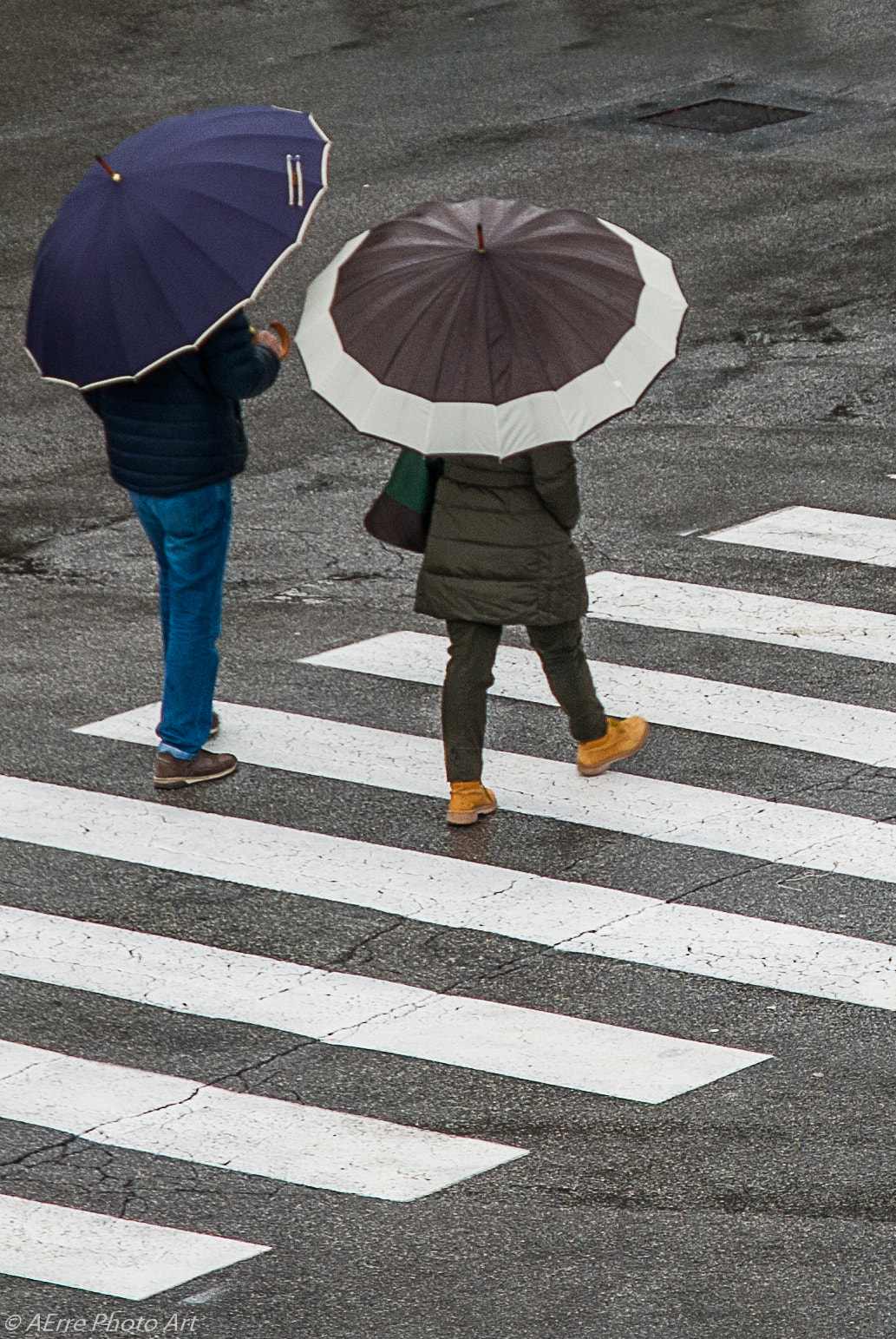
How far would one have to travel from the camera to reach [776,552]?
32.6ft

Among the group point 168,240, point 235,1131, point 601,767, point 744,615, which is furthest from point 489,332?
point 744,615

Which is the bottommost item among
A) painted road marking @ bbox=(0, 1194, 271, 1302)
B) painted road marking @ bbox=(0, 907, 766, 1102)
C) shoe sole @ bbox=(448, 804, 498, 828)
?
painted road marking @ bbox=(0, 1194, 271, 1302)

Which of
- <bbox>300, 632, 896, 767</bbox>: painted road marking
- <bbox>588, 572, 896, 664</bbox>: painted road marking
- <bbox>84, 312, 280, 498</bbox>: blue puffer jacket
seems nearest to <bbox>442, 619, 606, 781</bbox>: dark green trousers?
<bbox>300, 632, 896, 767</bbox>: painted road marking

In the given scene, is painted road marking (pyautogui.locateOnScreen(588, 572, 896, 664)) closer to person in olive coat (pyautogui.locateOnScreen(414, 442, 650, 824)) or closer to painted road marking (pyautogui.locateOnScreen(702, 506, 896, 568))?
painted road marking (pyautogui.locateOnScreen(702, 506, 896, 568))

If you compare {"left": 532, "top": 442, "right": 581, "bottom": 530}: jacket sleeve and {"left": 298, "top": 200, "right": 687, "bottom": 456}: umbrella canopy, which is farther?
{"left": 532, "top": 442, "right": 581, "bottom": 530}: jacket sleeve

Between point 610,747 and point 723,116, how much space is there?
10.2 meters

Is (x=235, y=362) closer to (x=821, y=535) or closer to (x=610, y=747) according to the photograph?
(x=610, y=747)

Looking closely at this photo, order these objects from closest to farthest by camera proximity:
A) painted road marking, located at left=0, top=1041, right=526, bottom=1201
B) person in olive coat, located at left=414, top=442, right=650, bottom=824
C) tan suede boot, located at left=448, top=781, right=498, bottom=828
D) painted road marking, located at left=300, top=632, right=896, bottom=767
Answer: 1. painted road marking, located at left=0, top=1041, right=526, bottom=1201
2. person in olive coat, located at left=414, top=442, right=650, bottom=824
3. tan suede boot, located at left=448, top=781, right=498, bottom=828
4. painted road marking, located at left=300, top=632, right=896, bottom=767

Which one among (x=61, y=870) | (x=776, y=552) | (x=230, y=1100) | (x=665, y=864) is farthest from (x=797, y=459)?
(x=230, y=1100)

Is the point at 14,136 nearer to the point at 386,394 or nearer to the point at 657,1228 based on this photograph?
the point at 386,394

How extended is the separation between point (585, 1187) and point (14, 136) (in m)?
13.4

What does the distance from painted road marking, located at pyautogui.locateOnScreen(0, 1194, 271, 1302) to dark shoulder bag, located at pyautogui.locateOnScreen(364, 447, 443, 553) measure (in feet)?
9.19

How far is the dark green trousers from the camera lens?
24.7ft

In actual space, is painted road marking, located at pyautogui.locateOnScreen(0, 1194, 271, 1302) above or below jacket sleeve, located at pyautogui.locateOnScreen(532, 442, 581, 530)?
below
